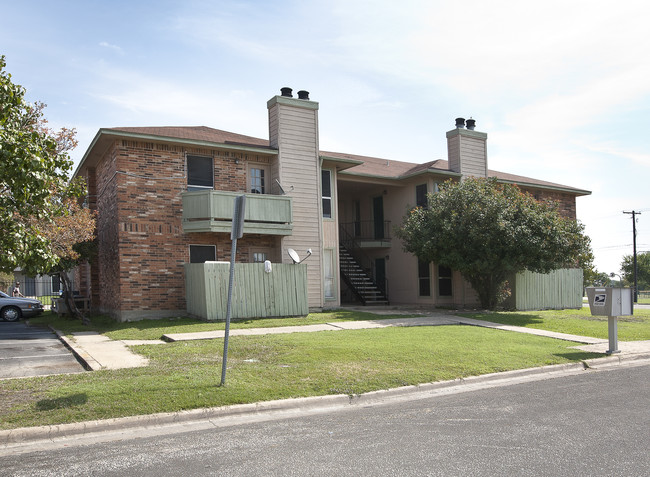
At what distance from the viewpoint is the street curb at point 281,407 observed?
595 cm

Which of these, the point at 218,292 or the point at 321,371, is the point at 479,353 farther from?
the point at 218,292

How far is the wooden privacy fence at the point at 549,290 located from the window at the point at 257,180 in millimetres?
10768

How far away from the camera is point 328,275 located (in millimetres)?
21453

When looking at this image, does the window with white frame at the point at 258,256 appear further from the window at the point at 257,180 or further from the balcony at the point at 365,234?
the balcony at the point at 365,234

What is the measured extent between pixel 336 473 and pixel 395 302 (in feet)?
67.7

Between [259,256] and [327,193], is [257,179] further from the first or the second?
[327,193]

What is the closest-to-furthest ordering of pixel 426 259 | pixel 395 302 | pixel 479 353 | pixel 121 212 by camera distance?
pixel 479 353
pixel 121 212
pixel 426 259
pixel 395 302

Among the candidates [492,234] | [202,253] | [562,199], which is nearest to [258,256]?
[202,253]

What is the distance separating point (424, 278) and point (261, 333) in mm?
11975

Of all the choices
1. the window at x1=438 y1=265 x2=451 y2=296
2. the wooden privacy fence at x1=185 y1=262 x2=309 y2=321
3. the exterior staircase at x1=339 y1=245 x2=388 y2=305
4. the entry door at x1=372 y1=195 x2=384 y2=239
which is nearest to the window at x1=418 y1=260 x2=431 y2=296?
the window at x1=438 y1=265 x2=451 y2=296

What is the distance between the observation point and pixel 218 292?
16.1 meters

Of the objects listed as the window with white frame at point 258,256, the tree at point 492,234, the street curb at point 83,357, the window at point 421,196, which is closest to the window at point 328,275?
the window with white frame at point 258,256

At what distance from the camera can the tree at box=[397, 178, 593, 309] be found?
1945 cm

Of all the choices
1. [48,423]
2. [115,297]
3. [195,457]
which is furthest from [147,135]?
[195,457]
